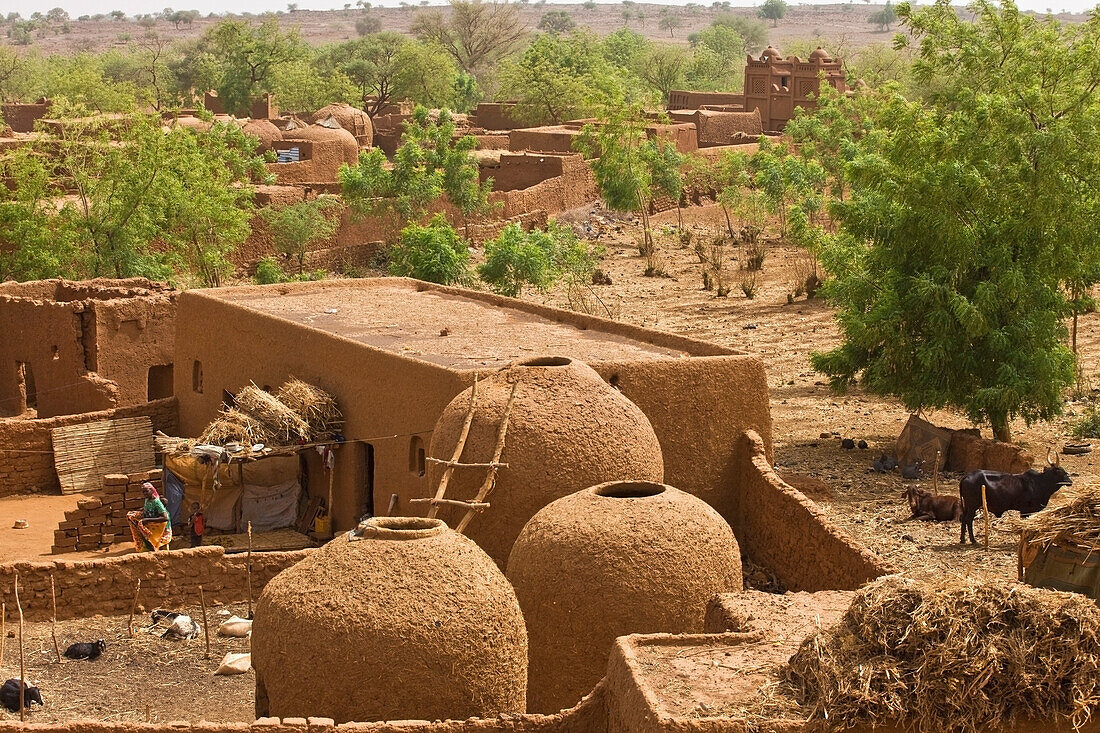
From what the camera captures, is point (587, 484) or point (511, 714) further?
point (587, 484)

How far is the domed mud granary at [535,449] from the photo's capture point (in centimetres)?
1073

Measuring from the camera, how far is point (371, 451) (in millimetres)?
14789

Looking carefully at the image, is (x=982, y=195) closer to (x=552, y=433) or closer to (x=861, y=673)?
(x=552, y=433)

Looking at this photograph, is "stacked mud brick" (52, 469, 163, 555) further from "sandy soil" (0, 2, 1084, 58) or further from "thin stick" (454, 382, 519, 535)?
"sandy soil" (0, 2, 1084, 58)

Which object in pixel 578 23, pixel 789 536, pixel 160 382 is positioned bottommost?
pixel 160 382

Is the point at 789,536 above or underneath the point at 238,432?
underneath

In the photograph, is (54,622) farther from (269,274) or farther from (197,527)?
(269,274)

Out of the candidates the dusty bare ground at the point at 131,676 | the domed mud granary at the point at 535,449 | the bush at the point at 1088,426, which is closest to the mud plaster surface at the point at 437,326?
the domed mud granary at the point at 535,449

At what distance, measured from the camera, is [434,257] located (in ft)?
83.7

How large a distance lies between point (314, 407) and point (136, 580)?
9.70 feet

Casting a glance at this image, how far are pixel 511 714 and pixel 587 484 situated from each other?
2681 mm

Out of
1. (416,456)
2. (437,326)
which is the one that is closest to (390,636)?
(416,456)

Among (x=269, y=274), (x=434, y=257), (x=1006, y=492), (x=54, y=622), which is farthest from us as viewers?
(x=269, y=274)

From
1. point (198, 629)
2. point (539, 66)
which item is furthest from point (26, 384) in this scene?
point (539, 66)
